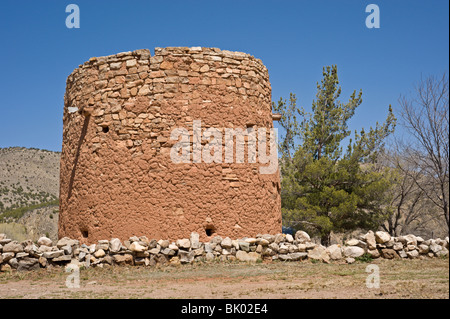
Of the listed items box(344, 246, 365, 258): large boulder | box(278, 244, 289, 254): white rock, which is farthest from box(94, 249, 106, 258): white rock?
box(344, 246, 365, 258): large boulder

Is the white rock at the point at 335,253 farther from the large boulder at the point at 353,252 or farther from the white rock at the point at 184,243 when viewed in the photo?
the white rock at the point at 184,243

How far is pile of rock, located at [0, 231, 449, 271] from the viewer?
8070 mm

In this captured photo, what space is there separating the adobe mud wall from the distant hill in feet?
58.6

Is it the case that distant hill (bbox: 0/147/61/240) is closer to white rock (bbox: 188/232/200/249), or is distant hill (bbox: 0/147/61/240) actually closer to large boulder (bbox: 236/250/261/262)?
white rock (bbox: 188/232/200/249)

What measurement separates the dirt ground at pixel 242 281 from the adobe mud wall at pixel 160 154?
1048 millimetres

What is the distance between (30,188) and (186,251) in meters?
32.9

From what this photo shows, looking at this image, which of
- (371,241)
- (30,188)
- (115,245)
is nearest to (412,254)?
(371,241)

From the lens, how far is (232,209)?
8945 millimetres

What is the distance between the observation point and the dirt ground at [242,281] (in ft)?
18.6

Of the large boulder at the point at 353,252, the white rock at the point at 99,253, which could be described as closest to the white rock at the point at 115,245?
the white rock at the point at 99,253

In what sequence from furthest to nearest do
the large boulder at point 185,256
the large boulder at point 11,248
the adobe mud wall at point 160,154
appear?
1. the adobe mud wall at point 160,154
2. the large boulder at point 185,256
3. the large boulder at point 11,248

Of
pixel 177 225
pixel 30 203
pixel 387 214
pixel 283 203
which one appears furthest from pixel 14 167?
pixel 177 225
